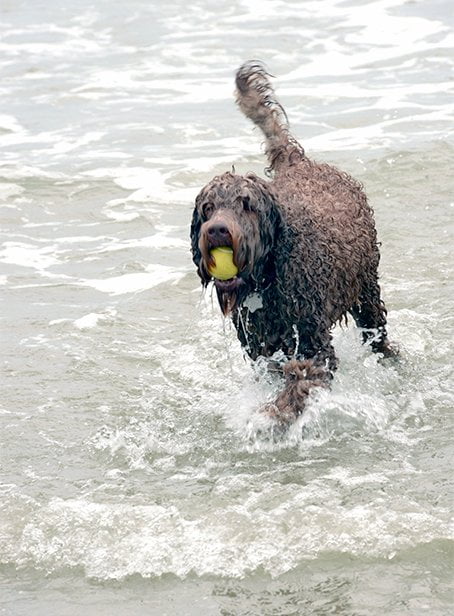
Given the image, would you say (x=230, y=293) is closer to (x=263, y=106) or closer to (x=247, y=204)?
(x=247, y=204)

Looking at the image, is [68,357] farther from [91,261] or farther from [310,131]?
[310,131]

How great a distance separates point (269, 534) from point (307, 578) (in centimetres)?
44

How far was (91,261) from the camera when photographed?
1123 centimetres

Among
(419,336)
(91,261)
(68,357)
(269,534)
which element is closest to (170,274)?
(91,261)

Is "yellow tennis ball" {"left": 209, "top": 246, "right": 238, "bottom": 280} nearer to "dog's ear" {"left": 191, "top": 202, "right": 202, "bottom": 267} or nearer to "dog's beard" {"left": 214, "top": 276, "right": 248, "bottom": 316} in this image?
"dog's beard" {"left": 214, "top": 276, "right": 248, "bottom": 316}

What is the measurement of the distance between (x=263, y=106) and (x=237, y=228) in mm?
2658

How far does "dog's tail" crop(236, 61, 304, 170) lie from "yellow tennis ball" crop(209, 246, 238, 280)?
7.25ft

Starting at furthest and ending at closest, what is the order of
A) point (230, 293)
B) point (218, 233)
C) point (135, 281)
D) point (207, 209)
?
point (135, 281) → point (230, 293) → point (207, 209) → point (218, 233)

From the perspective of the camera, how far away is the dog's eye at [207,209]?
6687 mm

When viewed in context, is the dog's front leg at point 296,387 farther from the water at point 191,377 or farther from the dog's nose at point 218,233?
the dog's nose at point 218,233

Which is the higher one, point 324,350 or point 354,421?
point 324,350

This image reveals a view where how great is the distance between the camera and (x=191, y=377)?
8.48 metres

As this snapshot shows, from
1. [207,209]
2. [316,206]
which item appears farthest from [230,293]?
[316,206]

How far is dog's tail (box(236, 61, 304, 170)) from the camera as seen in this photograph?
8.78 m
